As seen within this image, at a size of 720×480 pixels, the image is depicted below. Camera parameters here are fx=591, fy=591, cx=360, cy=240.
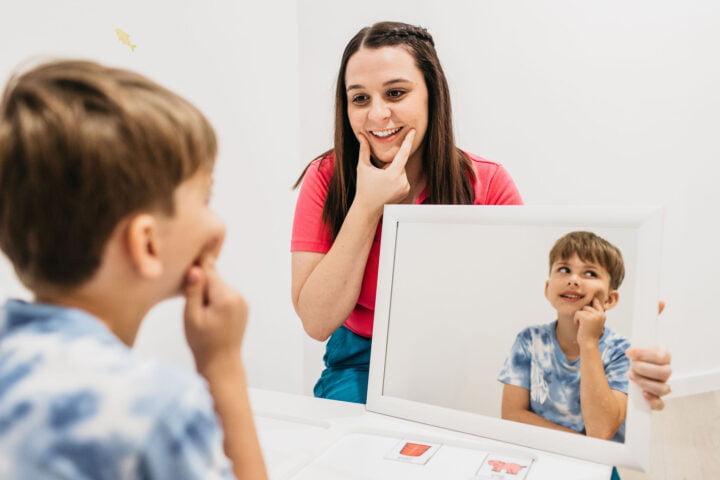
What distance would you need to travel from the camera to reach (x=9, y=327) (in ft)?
1.32

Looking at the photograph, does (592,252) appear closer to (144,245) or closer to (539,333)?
(539,333)

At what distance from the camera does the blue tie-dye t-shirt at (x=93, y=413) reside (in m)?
0.34

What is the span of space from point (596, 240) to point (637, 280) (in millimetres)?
66

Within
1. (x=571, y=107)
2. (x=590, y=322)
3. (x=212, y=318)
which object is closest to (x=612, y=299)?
(x=590, y=322)

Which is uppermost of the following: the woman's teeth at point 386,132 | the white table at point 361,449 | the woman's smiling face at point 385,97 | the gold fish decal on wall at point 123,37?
the gold fish decal on wall at point 123,37

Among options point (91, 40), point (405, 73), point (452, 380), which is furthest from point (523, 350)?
point (91, 40)

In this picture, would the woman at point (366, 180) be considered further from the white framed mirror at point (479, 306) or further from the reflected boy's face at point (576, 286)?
the reflected boy's face at point (576, 286)

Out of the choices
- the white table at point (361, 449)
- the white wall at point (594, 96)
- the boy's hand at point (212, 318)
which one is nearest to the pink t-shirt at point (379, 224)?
the white table at point (361, 449)

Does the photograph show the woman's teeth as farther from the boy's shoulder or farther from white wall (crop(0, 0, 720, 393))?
white wall (crop(0, 0, 720, 393))

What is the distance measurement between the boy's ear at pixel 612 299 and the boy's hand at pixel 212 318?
1.43 feet

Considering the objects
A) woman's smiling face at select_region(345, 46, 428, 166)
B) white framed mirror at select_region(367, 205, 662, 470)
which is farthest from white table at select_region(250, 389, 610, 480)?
woman's smiling face at select_region(345, 46, 428, 166)

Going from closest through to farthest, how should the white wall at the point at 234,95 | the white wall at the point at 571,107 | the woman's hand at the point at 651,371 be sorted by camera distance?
1. the woman's hand at the point at 651,371
2. the white wall at the point at 234,95
3. the white wall at the point at 571,107

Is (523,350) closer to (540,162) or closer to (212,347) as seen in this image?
(212,347)

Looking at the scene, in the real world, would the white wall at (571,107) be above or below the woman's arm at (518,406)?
above
